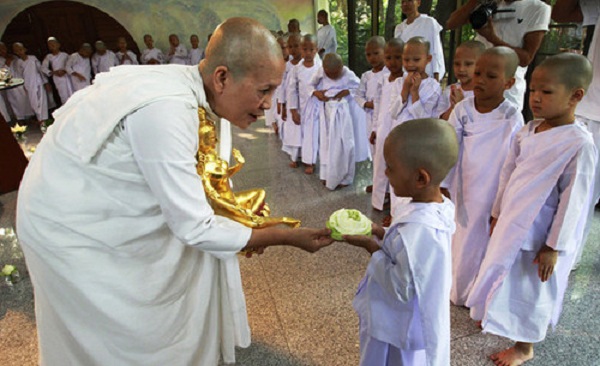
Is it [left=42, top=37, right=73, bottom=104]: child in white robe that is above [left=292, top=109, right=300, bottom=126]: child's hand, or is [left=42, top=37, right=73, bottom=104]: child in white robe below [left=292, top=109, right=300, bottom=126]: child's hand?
above

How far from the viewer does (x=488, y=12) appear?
3.22 metres

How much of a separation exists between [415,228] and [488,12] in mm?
2741

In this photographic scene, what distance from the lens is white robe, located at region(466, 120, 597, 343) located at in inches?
66.4

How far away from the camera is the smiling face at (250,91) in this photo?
1307mm

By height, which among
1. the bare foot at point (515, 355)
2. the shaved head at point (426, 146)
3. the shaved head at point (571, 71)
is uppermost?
the shaved head at point (571, 71)

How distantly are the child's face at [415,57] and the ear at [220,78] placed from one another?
2.09 m

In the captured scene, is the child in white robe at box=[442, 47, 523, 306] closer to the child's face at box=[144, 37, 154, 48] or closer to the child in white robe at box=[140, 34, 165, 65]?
the child in white robe at box=[140, 34, 165, 65]

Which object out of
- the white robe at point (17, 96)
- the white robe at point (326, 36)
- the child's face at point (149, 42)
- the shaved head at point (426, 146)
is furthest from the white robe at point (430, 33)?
the white robe at point (17, 96)

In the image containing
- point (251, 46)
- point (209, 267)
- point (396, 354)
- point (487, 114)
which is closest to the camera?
point (251, 46)

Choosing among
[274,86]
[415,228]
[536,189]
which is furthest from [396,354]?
[274,86]

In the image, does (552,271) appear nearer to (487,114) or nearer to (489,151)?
(489,151)

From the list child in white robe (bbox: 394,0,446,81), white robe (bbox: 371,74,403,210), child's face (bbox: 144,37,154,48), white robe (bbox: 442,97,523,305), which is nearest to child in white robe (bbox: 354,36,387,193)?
white robe (bbox: 371,74,403,210)

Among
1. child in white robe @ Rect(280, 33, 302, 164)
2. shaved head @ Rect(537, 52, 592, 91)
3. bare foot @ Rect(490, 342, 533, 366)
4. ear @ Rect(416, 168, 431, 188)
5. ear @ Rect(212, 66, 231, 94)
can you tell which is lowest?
bare foot @ Rect(490, 342, 533, 366)

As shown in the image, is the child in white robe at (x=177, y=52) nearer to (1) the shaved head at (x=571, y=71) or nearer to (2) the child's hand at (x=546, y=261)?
(1) the shaved head at (x=571, y=71)
